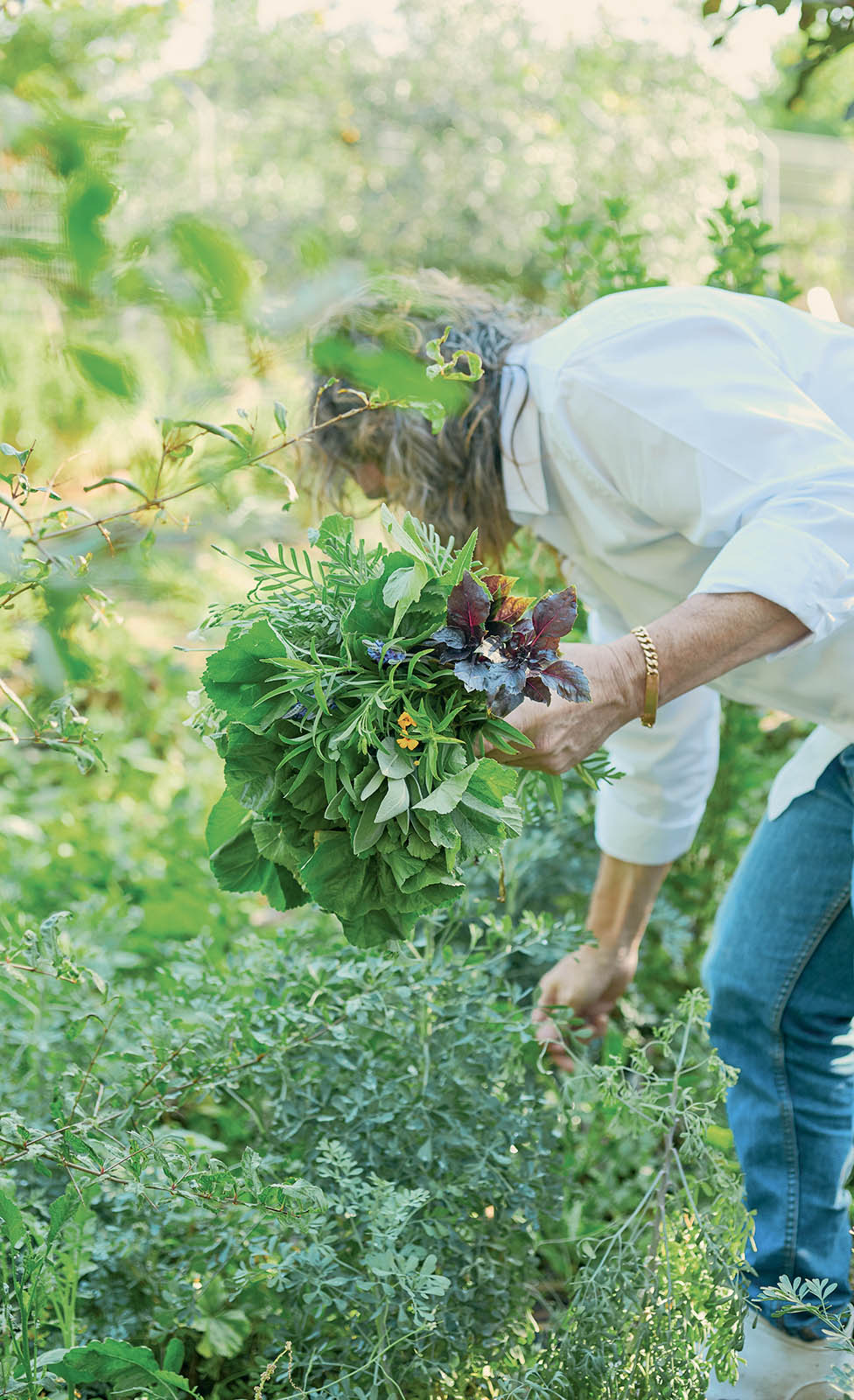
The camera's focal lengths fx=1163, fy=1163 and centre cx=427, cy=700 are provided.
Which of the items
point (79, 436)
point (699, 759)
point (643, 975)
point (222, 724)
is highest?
point (79, 436)

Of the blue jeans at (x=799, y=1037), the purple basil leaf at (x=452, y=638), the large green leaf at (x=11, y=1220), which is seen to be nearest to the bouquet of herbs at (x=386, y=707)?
the purple basil leaf at (x=452, y=638)

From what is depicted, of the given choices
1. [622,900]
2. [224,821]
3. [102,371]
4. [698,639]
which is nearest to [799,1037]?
[622,900]

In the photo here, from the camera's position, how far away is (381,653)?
100cm

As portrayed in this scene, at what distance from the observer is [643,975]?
8.20 feet

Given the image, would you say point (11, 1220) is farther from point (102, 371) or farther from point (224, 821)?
point (102, 371)

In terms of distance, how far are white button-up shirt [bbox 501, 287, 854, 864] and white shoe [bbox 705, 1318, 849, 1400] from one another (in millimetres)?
741

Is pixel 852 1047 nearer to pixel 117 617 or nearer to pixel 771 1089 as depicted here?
pixel 771 1089

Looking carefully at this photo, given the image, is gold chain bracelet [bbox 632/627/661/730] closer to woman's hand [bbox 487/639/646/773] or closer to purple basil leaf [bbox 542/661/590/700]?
woman's hand [bbox 487/639/646/773]

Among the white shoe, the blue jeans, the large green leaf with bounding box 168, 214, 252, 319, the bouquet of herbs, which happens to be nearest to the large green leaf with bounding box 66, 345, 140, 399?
the large green leaf with bounding box 168, 214, 252, 319

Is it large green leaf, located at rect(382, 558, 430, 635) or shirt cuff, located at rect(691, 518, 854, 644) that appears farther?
shirt cuff, located at rect(691, 518, 854, 644)

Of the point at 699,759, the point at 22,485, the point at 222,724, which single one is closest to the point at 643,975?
the point at 699,759

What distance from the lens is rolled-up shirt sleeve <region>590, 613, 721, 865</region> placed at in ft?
6.11

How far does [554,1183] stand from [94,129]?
4.80ft

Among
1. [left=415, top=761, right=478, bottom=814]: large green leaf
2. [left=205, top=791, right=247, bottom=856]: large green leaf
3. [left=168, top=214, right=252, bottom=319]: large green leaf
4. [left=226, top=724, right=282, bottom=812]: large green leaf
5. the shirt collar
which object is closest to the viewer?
[left=168, top=214, right=252, bottom=319]: large green leaf
